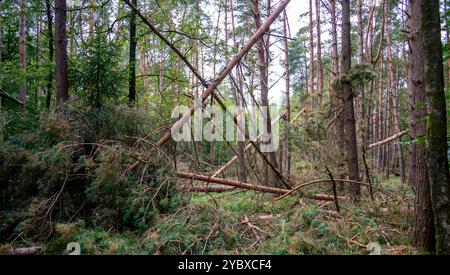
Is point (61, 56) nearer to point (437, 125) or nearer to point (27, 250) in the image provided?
point (27, 250)

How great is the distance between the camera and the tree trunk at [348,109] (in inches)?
237

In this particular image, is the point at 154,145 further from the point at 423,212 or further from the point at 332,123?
the point at 332,123

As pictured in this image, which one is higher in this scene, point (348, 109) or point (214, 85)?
point (214, 85)

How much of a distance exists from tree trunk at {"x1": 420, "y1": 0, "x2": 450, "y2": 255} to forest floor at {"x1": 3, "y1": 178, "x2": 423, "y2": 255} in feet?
2.21

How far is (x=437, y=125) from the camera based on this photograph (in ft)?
10.5

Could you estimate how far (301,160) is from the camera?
877 centimetres

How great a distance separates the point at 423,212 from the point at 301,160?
202 inches

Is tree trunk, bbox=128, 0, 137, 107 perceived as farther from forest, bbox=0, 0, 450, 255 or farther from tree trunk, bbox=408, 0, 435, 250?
tree trunk, bbox=408, 0, 435, 250

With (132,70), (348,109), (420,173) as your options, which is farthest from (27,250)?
(348,109)

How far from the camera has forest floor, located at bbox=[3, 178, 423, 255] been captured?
3846 millimetres

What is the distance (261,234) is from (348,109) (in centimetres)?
325

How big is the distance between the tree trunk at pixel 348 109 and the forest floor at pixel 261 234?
813 millimetres

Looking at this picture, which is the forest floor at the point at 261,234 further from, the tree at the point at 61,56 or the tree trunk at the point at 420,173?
the tree at the point at 61,56
